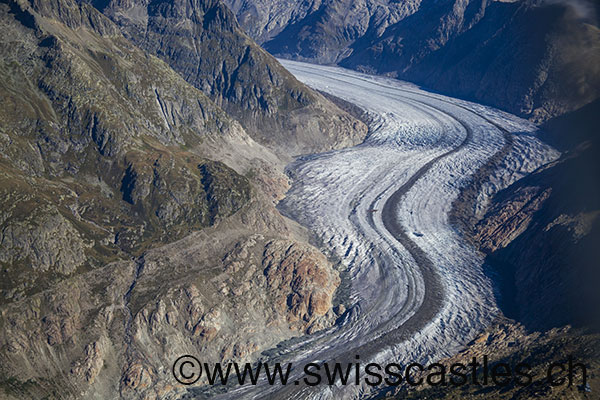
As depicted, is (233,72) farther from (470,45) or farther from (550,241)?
(550,241)

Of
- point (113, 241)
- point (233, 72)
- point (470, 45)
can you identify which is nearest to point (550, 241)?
point (113, 241)

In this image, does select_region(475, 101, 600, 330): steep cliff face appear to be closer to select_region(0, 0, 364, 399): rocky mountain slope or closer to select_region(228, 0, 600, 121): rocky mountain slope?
select_region(0, 0, 364, 399): rocky mountain slope

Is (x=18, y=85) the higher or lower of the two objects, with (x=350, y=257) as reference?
higher

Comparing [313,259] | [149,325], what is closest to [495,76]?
[313,259]

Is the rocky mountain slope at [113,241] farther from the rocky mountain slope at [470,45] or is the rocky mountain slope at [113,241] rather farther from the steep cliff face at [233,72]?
the rocky mountain slope at [470,45]

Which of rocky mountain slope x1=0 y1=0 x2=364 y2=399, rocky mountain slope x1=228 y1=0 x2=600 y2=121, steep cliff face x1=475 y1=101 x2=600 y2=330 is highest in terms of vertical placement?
rocky mountain slope x1=228 y1=0 x2=600 y2=121

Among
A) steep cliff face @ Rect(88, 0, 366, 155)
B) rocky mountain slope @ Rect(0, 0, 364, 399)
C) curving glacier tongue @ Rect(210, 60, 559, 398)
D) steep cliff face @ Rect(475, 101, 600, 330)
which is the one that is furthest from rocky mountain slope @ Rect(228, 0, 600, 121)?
rocky mountain slope @ Rect(0, 0, 364, 399)

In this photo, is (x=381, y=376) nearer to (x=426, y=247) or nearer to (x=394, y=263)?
(x=394, y=263)
